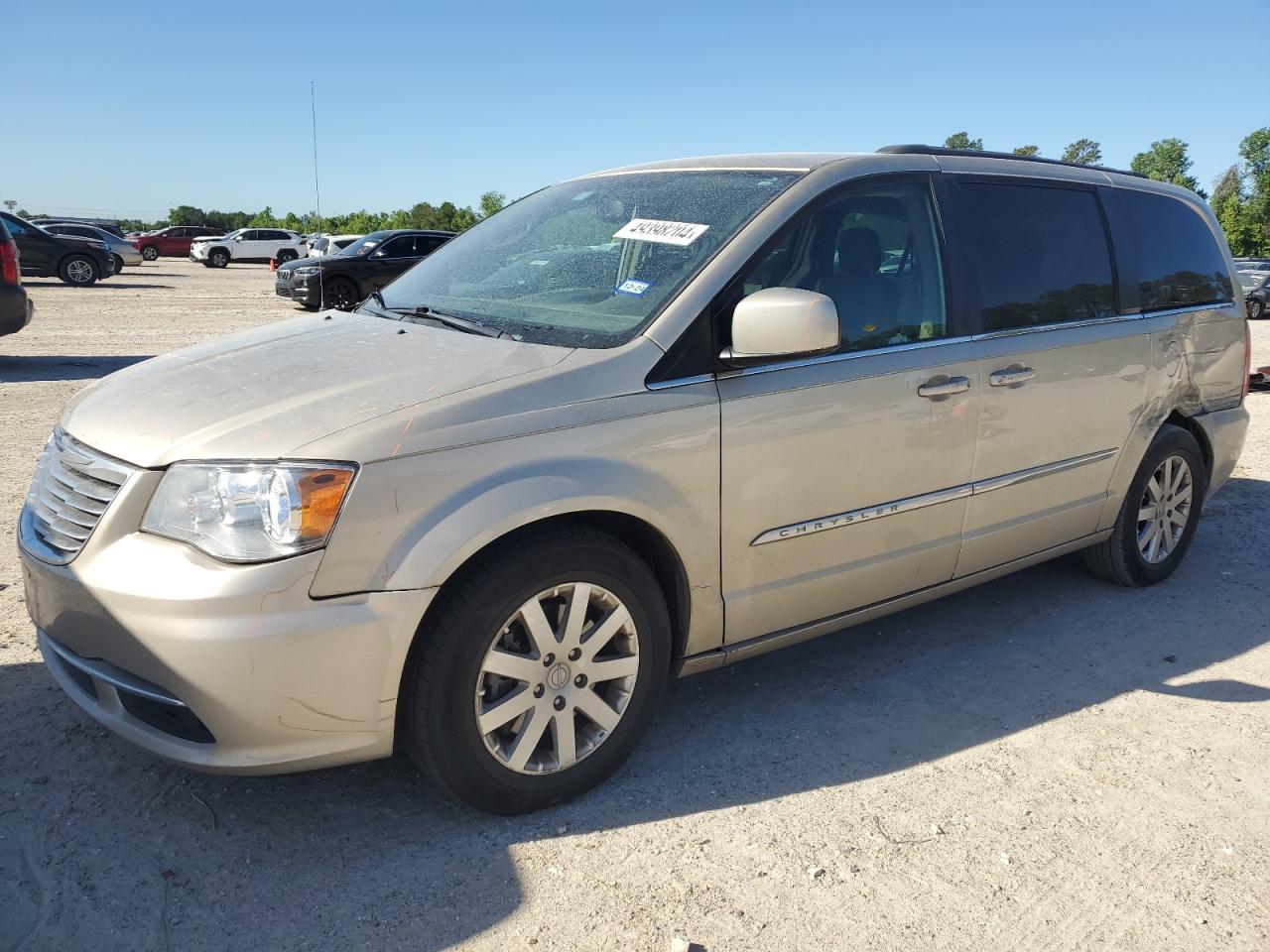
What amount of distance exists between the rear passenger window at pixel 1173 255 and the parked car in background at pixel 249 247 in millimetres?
38013

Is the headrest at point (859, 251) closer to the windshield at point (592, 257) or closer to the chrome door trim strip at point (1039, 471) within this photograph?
the windshield at point (592, 257)

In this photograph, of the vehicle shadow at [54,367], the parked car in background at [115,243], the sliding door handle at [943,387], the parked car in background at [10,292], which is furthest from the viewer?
the parked car in background at [115,243]

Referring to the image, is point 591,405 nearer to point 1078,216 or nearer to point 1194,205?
point 1078,216

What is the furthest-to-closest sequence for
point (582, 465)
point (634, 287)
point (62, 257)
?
point (62, 257), point (634, 287), point (582, 465)

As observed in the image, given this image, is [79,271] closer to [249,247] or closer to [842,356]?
[249,247]

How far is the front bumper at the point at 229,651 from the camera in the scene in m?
2.45

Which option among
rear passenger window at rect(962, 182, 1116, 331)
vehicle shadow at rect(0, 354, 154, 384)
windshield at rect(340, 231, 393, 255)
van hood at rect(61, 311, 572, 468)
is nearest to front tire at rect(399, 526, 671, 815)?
van hood at rect(61, 311, 572, 468)

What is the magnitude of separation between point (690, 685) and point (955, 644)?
119cm

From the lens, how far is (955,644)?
4258mm

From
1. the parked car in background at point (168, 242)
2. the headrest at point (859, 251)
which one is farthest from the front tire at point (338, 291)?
the parked car in background at point (168, 242)

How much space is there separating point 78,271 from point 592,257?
24267 millimetres

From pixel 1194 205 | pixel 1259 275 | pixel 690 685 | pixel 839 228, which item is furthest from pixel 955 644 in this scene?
pixel 1259 275

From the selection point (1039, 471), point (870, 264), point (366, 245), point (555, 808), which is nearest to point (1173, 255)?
point (1039, 471)

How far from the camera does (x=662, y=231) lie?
11.2 ft
